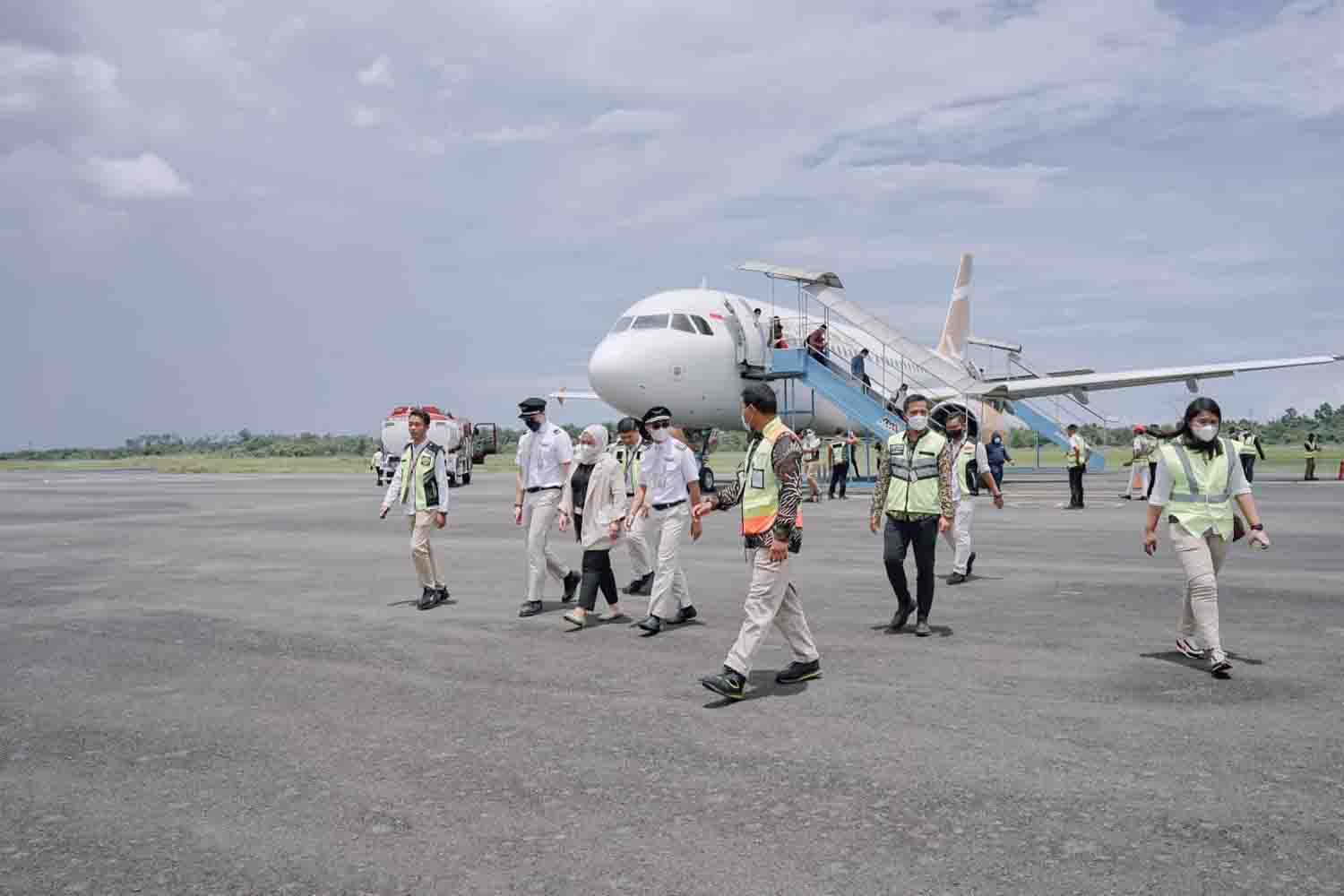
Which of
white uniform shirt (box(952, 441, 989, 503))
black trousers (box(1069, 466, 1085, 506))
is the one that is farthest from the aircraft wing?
white uniform shirt (box(952, 441, 989, 503))

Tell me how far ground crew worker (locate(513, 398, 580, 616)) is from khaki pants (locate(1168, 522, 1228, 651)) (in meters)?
5.13

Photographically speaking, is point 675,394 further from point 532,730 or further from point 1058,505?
point 532,730

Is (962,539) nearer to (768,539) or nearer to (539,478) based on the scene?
(539,478)

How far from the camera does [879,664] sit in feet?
22.9

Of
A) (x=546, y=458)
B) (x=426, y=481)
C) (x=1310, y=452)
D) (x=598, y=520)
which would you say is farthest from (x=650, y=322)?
(x=1310, y=452)

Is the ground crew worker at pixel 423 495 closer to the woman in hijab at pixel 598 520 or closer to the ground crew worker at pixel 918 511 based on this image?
the woman in hijab at pixel 598 520

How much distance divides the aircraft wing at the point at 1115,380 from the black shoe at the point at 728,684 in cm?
2251

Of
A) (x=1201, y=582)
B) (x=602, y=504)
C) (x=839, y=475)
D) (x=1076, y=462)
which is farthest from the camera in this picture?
(x=839, y=475)

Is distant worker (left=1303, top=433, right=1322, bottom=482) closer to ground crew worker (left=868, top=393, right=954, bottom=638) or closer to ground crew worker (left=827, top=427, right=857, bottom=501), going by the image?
ground crew worker (left=827, top=427, right=857, bottom=501)

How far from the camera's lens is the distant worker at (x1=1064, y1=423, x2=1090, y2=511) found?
2000 cm

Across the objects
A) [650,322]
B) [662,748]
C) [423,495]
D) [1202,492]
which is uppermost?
[650,322]

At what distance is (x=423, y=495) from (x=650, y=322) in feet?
45.7

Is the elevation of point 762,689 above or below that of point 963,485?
below

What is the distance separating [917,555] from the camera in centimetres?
817
